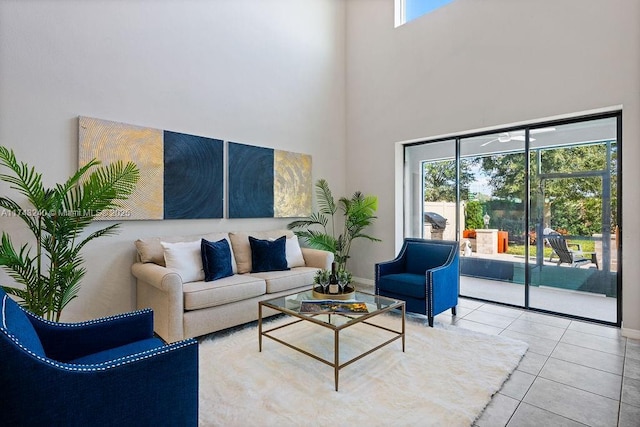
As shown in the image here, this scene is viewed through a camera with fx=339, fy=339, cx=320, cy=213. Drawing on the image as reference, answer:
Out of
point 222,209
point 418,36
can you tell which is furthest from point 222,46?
point 418,36

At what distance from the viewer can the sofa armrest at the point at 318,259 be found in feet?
13.9

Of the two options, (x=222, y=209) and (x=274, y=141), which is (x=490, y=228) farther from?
(x=222, y=209)

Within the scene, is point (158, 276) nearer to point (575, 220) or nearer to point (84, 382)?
point (84, 382)

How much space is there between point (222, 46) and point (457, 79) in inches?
Result: 121

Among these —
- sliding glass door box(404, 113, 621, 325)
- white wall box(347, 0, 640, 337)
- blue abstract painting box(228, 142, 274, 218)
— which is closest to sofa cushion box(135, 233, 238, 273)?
blue abstract painting box(228, 142, 274, 218)

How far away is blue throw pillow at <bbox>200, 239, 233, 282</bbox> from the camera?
3424 millimetres

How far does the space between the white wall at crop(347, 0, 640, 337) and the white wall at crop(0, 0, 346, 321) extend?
706 mm

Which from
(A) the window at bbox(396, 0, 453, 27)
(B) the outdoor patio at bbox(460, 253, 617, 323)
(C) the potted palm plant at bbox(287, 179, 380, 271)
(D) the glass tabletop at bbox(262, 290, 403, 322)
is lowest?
(B) the outdoor patio at bbox(460, 253, 617, 323)

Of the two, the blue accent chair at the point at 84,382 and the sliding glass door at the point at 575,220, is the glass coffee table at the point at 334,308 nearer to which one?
the blue accent chair at the point at 84,382

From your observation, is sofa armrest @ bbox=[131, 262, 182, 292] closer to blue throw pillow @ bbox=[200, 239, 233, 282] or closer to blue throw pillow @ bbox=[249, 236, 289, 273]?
blue throw pillow @ bbox=[200, 239, 233, 282]

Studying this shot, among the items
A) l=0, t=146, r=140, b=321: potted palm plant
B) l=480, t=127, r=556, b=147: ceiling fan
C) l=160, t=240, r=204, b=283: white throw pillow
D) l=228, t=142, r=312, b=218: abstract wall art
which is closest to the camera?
l=0, t=146, r=140, b=321: potted palm plant

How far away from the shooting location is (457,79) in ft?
14.7

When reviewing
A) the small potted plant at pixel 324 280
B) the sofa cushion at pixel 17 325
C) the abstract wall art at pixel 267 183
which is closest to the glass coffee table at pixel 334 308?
the small potted plant at pixel 324 280

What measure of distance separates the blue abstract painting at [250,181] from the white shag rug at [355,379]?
5.66 ft
